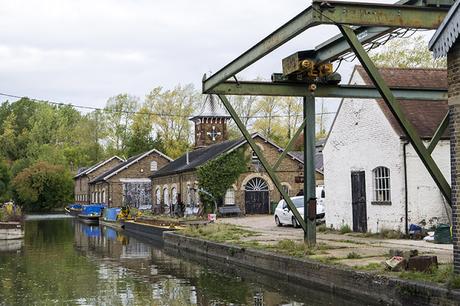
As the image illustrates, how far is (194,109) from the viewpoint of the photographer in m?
63.6

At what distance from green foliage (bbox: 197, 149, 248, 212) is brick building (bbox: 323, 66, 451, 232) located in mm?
13729

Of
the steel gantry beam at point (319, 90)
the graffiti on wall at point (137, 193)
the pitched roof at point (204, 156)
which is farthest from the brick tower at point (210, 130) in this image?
the steel gantry beam at point (319, 90)

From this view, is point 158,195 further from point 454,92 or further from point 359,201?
point 454,92

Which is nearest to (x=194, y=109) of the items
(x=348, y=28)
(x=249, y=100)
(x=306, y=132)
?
(x=249, y=100)

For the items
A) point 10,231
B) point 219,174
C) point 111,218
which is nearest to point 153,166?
point 111,218

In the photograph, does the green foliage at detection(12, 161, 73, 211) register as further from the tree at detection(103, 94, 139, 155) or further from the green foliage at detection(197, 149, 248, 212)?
the green foliage at detection(197, 149, 248, 212)

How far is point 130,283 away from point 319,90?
6.95 metres

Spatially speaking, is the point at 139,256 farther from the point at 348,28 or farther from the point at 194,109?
the point at 194,109

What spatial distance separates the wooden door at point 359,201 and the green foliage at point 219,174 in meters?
15.9

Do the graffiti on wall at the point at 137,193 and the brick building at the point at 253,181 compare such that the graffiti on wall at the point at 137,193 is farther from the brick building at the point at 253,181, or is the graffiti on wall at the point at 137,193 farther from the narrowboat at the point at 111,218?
the brick building at the point at 253,181

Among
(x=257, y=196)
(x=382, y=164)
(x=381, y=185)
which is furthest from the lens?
(x=257, y=196)

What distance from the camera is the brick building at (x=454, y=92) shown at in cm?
981

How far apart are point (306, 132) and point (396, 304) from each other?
654 centimetres

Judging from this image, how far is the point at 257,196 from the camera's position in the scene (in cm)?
3797
